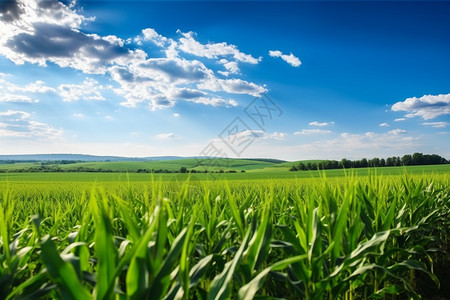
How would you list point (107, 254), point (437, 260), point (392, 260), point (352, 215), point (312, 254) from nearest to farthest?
point (107, 254) < point (312, 254) < point (352, 215) < point (392, 260) < point (437, 260)

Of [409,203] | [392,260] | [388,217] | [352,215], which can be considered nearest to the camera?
[352,215]

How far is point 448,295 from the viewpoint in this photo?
387cm

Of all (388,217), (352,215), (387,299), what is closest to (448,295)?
(387,299)

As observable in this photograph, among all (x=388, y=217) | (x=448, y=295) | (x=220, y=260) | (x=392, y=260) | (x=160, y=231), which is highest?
(x=160, y=231)

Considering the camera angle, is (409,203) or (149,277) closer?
(149,277)

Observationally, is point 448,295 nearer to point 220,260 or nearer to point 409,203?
point 409,203

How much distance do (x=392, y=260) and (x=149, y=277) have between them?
3.05 metres

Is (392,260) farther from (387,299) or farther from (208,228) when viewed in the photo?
(208,228)

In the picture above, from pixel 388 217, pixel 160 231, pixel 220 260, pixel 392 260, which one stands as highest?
pixel 160 231

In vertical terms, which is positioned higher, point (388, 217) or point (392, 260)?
point (388, 217)

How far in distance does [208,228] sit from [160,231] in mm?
1533

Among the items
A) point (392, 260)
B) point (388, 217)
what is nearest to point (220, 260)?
point (388, 217)

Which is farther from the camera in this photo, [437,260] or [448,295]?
[437,260]

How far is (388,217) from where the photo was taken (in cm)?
265
